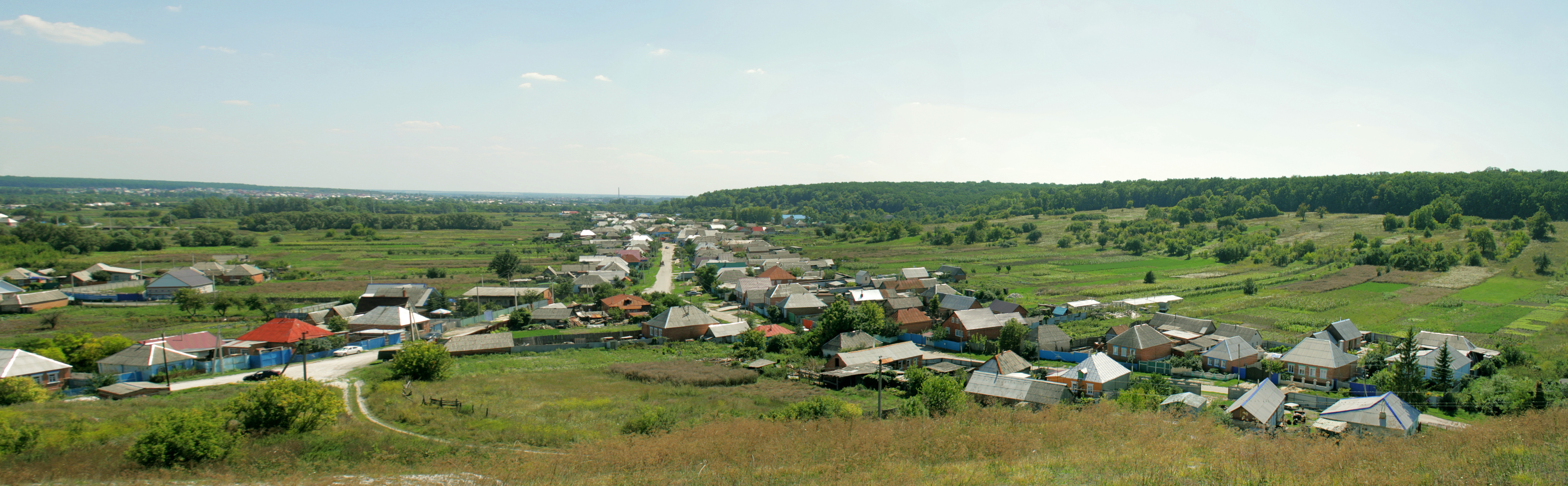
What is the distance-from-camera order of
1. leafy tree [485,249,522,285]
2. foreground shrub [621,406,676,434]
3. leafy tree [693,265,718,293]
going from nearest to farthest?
foreground shrub [621,406,676,434], leafy tree [693,265,718,293], leafy tree [485,249,522,285]

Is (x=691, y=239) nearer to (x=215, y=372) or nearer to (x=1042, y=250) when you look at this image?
(x=1042, y=250)

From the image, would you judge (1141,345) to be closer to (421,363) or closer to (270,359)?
(421,363)

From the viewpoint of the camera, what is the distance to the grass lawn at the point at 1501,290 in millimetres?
45719

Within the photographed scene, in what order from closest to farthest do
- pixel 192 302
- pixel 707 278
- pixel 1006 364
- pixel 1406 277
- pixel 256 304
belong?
1. pixel 1006 364
2. pixel 192 302
3. pixel 256 304
4. pixel 1406 277
5. pixel 707 278

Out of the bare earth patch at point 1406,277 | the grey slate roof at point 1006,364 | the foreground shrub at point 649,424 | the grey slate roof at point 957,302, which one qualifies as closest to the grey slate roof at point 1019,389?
the grey slate roof at point 1006,364

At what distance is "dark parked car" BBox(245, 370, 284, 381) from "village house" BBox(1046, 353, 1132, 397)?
28.6 meters

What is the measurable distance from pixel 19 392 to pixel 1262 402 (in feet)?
121

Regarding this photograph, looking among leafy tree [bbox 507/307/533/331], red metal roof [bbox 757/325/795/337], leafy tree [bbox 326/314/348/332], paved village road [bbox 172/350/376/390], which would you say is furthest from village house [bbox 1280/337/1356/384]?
leafy tree [bbox 326/314/348/332]

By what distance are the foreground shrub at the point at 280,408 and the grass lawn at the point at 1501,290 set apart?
63470 mm

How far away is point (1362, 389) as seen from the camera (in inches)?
1009

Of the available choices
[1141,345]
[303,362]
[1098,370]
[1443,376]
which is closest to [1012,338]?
[1141,345]

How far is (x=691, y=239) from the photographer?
324 feet

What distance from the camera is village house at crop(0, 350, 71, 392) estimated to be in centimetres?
2272

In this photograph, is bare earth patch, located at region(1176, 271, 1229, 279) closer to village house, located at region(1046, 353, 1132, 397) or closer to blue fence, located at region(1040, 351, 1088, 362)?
blue fence, located at region(1040, 351, 1088, 362)
